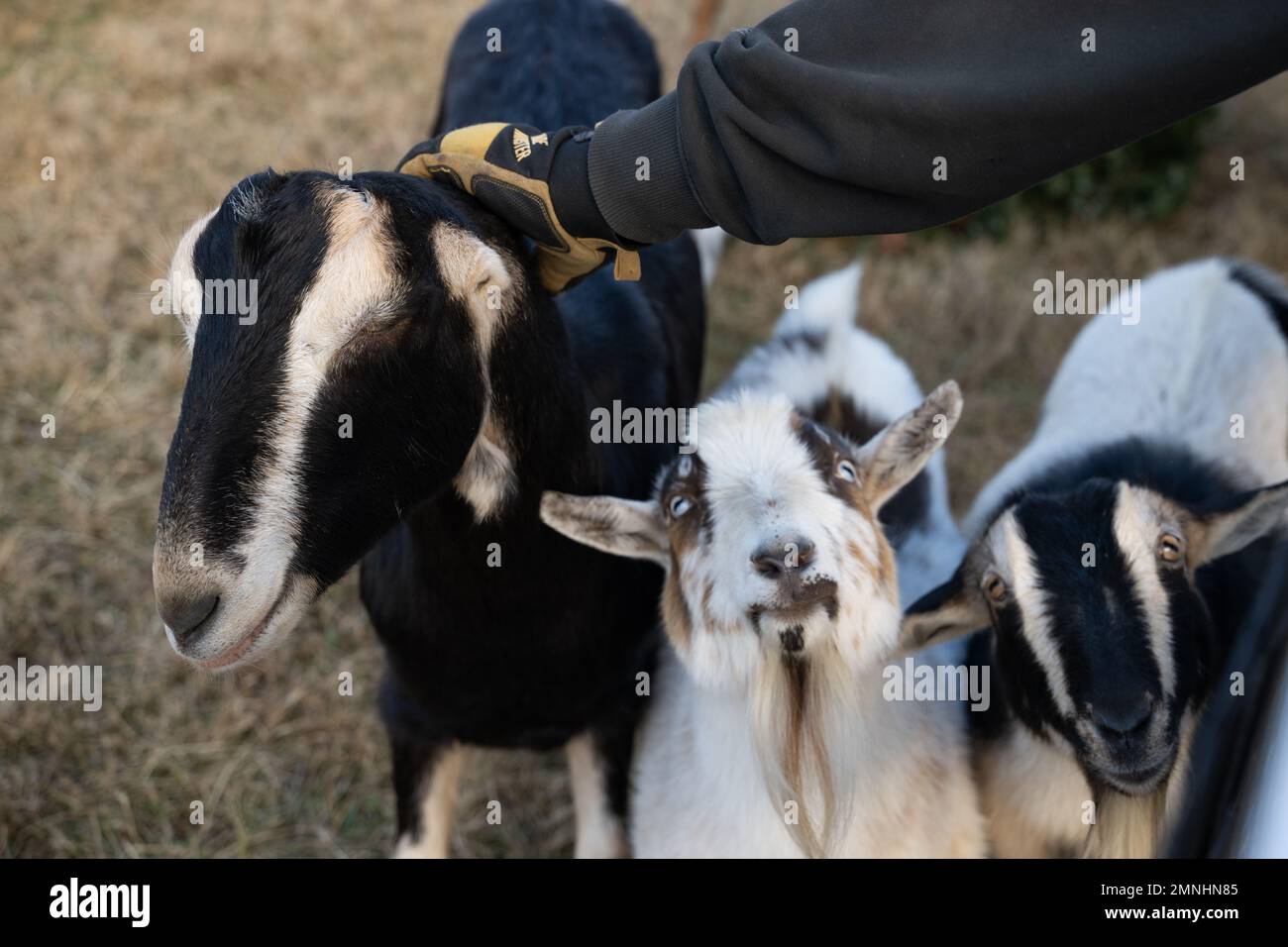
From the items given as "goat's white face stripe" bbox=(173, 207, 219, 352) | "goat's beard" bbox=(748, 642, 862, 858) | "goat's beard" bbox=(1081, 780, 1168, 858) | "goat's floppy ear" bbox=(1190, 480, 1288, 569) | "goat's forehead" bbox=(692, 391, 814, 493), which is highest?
"goat's white face stripe" bbox=(173, 207, 219, 352)

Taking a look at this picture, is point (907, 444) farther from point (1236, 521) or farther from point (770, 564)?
point (1236, 521)

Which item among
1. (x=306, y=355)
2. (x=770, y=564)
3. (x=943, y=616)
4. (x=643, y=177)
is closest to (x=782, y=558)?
(x=770, y=564)

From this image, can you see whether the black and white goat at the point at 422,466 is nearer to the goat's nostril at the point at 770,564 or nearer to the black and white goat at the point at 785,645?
the black and white goat at the point at 785,645

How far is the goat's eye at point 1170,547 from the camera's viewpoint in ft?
8.31

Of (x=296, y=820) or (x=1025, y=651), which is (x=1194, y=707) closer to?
(x=1025, y=651)

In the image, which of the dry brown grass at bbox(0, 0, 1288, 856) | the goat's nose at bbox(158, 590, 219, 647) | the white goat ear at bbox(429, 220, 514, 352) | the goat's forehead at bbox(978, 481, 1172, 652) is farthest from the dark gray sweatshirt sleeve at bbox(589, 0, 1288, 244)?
the dry brown grass at bbox(0, 0, 1288, 856)

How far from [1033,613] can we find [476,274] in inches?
52.4

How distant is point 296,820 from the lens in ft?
11.7

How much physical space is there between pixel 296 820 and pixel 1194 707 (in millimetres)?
2485

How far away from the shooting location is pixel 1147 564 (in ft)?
8.15

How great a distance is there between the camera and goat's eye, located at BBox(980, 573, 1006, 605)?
2.62 metres

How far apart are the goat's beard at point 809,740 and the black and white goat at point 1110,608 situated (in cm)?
30

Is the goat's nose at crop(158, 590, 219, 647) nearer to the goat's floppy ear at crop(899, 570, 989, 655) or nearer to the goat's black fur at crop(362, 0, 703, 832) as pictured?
the goat's black fur at crop(362, 0, 703, 832)
